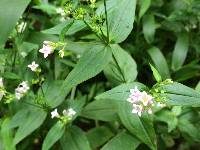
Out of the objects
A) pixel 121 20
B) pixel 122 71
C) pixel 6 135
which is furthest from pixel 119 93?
pixel 6 135

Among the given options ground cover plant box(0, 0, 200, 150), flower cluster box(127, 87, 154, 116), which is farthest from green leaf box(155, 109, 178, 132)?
flower cluster box(127, 87, 154, 116)

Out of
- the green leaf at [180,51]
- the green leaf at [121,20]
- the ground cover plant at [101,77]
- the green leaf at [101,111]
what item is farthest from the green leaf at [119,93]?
the green leaf at [180,51]

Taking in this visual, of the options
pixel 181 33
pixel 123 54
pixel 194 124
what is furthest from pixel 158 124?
pixel 181 33

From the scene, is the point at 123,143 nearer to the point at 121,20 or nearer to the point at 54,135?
the point at 54,135

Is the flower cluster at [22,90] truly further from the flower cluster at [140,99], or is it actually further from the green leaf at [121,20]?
the flower cluster at [140,99]

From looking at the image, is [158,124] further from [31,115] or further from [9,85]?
[9,85]

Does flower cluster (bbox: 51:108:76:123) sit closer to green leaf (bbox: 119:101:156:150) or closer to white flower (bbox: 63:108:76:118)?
white flower (bbox: 63:108:76:118)
